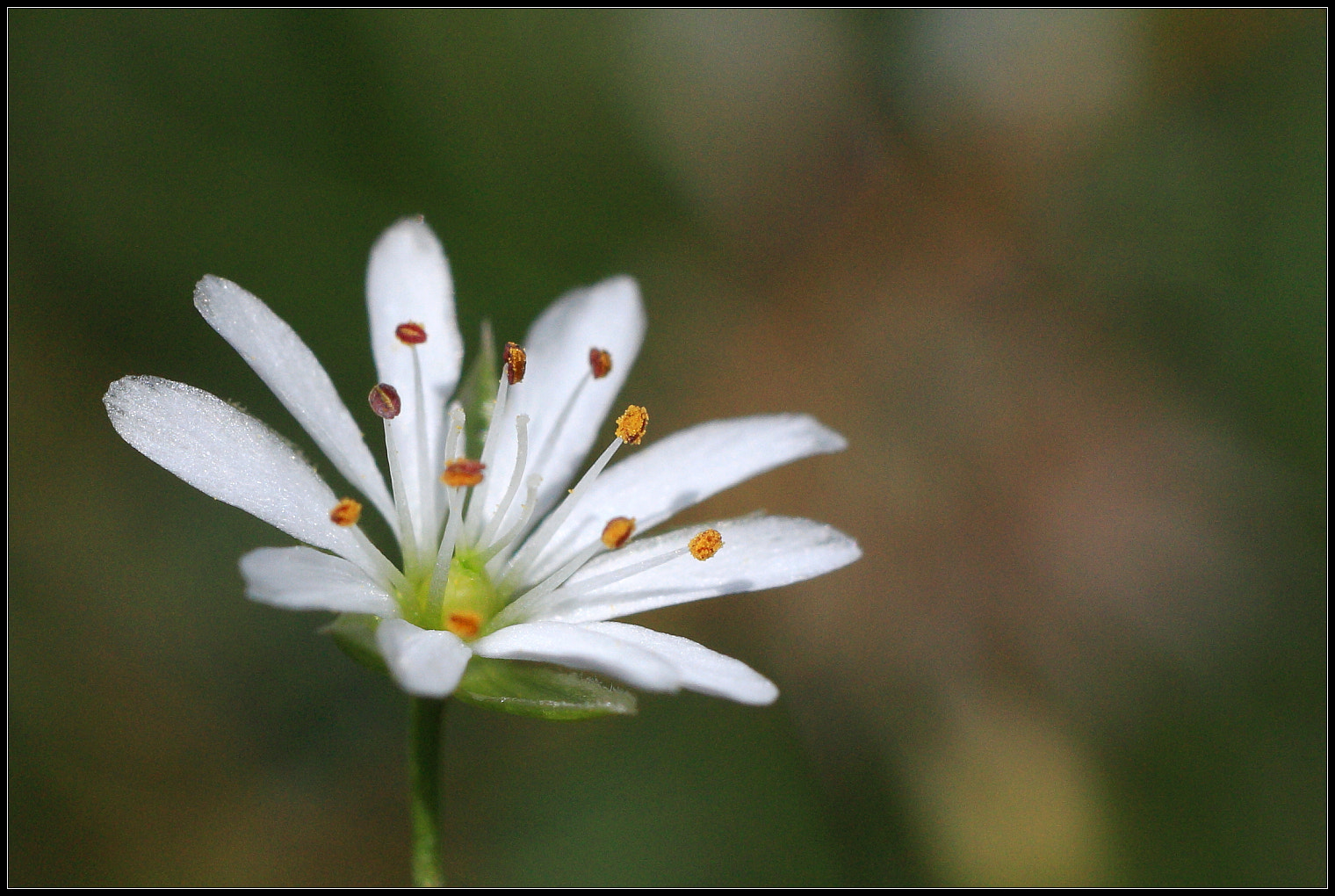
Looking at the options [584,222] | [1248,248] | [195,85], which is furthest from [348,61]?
[1248,248]

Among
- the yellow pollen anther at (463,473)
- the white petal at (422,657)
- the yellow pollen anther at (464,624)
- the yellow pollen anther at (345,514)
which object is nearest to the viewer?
the white petal at (422,657)

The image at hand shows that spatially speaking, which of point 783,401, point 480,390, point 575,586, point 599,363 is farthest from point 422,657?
point 783,401

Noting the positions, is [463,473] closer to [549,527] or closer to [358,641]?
[549,527]

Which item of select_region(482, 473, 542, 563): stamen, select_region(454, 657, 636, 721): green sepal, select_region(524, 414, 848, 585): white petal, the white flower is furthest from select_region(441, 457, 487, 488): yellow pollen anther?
select_region(454, 657, 636, 721): green sepal

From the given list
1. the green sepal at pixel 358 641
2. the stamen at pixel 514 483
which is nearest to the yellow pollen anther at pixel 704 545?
the stamen at pixel 514 483

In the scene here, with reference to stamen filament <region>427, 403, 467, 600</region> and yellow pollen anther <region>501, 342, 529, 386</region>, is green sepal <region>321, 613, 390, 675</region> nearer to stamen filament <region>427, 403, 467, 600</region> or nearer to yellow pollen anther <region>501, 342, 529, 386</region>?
stamen filament <region>427, 403, 467, 600</region>

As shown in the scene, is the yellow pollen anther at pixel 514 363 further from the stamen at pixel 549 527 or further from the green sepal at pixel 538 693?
the green sepal at pixel 538 693
